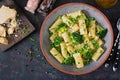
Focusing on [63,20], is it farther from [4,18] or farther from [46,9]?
[4,18]

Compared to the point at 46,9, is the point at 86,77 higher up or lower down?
lower down

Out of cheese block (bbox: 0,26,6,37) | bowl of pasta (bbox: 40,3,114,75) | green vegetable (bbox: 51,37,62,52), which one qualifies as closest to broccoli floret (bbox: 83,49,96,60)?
bowl of pasta (bbox: 40,3,114,75)

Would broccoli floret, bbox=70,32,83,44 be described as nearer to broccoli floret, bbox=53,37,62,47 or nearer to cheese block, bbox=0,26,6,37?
broccoli floret, bbox=53,37,62,47

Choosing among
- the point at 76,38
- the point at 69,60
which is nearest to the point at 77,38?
the point at 76,38

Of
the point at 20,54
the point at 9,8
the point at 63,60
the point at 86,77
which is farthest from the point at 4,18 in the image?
the point at 86,77

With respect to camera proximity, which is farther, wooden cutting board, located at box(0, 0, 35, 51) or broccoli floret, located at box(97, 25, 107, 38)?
wooden cutting board, located at box(0, 0, 35, 51)

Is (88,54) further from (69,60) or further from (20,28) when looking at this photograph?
(20,28)
